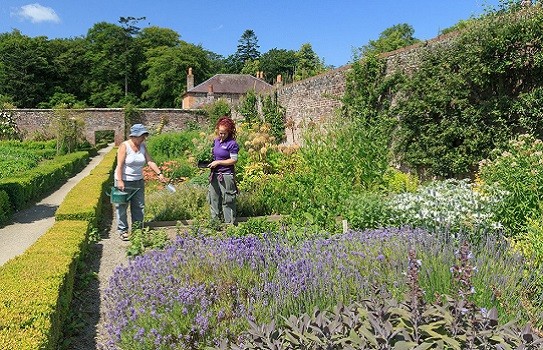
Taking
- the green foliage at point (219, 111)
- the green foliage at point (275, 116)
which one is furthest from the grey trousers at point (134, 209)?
the green foliage at point (219, 111)

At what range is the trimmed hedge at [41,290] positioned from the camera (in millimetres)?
2842

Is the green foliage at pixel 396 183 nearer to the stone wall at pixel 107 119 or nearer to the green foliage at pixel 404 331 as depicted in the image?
the green foliage at pixel 404 331

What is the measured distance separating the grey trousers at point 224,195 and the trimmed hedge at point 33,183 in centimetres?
542

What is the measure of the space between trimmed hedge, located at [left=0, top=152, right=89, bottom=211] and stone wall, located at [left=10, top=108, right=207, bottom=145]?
1430 cm

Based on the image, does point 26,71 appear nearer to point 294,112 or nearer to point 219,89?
point 219,89

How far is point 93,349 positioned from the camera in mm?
3516

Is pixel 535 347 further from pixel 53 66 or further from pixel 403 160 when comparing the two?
pixel 53 66

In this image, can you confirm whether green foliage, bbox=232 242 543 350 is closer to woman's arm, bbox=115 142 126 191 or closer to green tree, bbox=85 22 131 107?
woman's arm, bbox=115 142 126 191

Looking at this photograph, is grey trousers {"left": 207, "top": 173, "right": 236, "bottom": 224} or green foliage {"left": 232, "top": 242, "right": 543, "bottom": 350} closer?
green foliage {"left": 232, "top": 242, "right": 543, "bottom": 350}

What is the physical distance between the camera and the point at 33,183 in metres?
11.2

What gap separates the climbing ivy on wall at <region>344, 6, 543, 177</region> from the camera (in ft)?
23.0

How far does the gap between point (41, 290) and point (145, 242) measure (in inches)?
94.8

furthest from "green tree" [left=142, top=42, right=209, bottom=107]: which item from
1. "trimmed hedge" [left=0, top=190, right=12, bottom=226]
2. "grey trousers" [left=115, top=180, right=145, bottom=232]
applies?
"grey trousers" [left=115, top=180, right=145, bottom=232]

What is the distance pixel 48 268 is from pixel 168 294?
4.44ft
